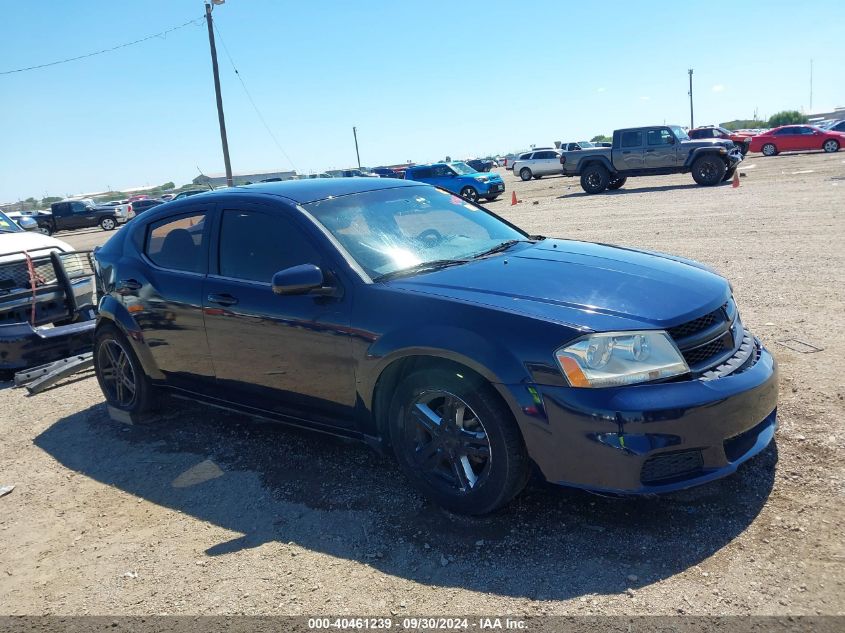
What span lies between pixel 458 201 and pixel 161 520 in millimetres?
2827

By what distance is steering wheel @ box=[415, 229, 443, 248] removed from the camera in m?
4.01

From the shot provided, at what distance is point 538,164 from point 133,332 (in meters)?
37.8

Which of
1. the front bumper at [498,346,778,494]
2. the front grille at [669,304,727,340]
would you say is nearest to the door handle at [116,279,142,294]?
the front bumper at [498,346,778,494]

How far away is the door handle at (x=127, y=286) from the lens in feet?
15.5

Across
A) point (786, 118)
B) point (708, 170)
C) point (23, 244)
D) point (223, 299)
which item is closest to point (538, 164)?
point (708, 170)

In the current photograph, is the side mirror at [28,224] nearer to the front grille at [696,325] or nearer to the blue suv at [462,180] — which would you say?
the front grille at [696,325]

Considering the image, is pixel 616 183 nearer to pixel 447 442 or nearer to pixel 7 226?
pixel 7 226

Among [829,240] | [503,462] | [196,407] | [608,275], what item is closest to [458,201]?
[608,275]

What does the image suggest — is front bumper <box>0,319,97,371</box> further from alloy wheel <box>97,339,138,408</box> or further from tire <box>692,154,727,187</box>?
tire <box>692,154,727,187</box>

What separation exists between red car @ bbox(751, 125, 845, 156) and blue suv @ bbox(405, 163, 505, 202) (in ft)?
57.8

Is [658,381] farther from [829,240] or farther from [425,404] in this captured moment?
[829,240]

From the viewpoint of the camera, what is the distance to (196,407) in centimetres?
529

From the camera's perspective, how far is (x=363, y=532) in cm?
326

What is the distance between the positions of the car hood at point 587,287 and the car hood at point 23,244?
5.25 meters
